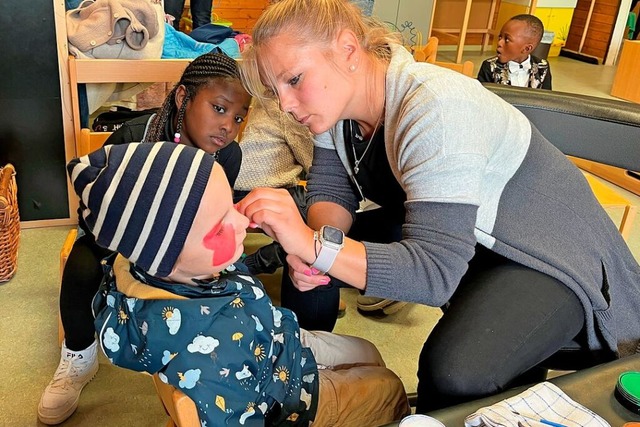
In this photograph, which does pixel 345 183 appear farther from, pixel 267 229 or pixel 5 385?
pixel 5 385

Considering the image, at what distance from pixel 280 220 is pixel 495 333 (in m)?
0.41

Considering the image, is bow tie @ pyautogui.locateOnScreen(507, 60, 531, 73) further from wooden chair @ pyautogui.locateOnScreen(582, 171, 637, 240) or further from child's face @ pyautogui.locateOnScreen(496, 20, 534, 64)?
wooden chair @ pyautogui.locateOnScreen(582, 171, 637, 240)

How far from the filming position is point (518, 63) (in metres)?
2.96

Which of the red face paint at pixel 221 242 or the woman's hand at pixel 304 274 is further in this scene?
the woman's hand at pixel 304 274

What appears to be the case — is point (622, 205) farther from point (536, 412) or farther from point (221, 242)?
point (221, 242)

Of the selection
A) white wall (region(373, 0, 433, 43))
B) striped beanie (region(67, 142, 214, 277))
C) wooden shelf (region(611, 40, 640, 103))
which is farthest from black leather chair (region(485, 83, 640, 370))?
white wall (region(373, 0, 433, 43))

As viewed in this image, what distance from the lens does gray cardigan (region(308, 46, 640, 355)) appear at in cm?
101

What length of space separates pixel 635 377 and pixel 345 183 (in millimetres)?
715

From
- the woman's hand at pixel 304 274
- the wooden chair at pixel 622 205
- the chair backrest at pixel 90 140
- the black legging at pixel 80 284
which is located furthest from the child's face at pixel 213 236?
the wooden chair at pixel 622 205

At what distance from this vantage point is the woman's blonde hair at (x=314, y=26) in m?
1.10

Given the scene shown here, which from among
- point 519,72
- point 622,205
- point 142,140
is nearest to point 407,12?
point 519,72

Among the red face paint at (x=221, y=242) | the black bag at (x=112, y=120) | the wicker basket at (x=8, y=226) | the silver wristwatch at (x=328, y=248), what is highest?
the red face paint at (x=221, y=242)

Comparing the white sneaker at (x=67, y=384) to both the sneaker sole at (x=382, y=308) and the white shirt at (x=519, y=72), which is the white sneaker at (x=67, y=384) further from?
the white shirt at (x=519, y=72)

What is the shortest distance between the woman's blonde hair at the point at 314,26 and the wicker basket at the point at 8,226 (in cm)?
98
